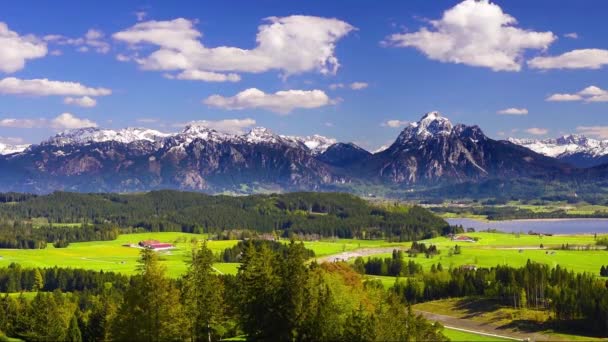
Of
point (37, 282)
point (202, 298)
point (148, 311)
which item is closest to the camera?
point (148, 311)

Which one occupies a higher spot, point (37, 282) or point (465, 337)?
point (37, 282)

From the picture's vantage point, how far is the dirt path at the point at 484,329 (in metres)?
102

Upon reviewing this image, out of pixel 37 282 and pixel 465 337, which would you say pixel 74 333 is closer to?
pixel 465 337

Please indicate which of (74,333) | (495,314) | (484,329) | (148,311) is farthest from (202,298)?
(495,314)

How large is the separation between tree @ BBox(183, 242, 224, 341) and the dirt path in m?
36.3

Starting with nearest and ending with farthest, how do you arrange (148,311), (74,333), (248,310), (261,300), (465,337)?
(148,311) < (261,300) < (248,310) < (74,333) < (465,337)

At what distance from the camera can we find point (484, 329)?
110 meters

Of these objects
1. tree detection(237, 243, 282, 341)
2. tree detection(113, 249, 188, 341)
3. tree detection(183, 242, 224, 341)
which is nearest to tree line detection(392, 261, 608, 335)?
tree detection(183, 242, 224, 341)

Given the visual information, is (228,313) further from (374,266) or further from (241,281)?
(374,266)

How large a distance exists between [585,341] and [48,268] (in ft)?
488

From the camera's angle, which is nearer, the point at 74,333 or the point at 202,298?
the point at 202,298

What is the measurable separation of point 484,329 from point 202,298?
5692cm

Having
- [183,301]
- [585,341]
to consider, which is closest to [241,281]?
[183,301]

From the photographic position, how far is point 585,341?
98250mm
